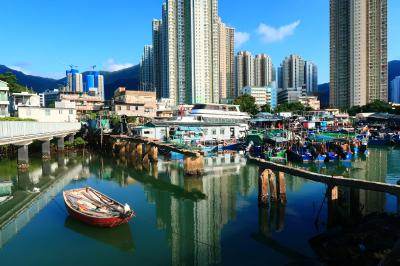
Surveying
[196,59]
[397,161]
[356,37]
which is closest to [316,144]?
[397,161]

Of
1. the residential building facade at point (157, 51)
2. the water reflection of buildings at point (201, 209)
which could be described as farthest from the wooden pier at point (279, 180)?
the residential building facade at point (157, 51)

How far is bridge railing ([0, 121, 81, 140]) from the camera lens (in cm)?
2834

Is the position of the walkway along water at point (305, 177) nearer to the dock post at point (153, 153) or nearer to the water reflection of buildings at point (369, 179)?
the water reflection of buildings at point (369, 179)

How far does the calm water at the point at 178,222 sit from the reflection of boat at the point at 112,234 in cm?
5

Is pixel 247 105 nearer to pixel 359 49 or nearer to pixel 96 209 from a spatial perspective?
pixel 359 49

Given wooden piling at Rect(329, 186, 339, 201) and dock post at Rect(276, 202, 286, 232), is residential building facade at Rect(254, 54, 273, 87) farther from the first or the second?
wooden piling at Rect(329, 186, 339, 201)

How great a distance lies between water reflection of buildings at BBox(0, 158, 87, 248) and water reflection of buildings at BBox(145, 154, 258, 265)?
7.67 m

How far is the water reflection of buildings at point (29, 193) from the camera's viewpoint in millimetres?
18795

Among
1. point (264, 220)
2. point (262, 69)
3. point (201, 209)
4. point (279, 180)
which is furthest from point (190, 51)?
point (264, 220)

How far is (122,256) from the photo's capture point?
14.9 m

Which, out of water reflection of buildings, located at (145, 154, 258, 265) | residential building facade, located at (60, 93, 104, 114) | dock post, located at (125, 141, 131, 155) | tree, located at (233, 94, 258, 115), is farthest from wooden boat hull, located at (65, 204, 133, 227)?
tree, located at (233, 94, 258, 115)

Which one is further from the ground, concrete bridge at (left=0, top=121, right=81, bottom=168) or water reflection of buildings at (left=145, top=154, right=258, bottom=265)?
concrete bridge at (left=0, top=121, right=81, bottom=168)

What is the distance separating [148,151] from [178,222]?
2276 cm

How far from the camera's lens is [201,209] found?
875 inches
